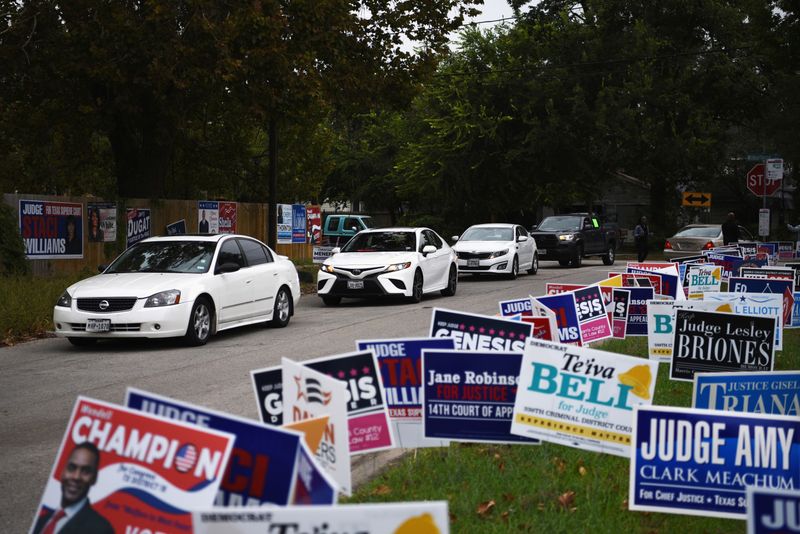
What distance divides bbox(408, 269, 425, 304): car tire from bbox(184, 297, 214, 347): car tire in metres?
6.47

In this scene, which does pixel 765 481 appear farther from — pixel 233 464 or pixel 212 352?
pixel 212 352

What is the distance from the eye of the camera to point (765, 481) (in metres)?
4.84

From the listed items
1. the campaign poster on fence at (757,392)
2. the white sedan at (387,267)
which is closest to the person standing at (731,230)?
the white sedan at (387,267)

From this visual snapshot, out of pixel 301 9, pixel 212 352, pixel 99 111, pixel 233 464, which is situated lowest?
Answer: pixel 212 352

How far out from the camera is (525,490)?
19.3ft

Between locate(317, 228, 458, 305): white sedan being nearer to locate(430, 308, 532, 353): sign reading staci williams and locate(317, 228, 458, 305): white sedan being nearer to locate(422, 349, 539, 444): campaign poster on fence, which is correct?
locate(430, 308, 532, 353): sign reading staci williams

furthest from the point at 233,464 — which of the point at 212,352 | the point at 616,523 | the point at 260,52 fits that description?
the point at 260,52

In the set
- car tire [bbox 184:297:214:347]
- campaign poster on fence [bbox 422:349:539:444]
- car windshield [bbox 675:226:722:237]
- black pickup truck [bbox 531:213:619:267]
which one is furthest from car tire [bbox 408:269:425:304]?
car windshield [bbox 675:226:722:237]

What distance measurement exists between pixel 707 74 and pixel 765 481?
43054 mm

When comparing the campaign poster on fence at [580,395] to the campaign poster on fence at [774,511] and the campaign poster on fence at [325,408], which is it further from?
the campaign poster on fence at [774,511]

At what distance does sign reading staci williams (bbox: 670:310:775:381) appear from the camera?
8227 mm

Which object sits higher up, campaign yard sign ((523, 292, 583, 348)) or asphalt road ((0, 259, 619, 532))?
campaign yard sign ((523, 292, 583, 348))

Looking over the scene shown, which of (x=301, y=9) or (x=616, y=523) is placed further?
(x=301, y=9)

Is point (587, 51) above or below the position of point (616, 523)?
above
